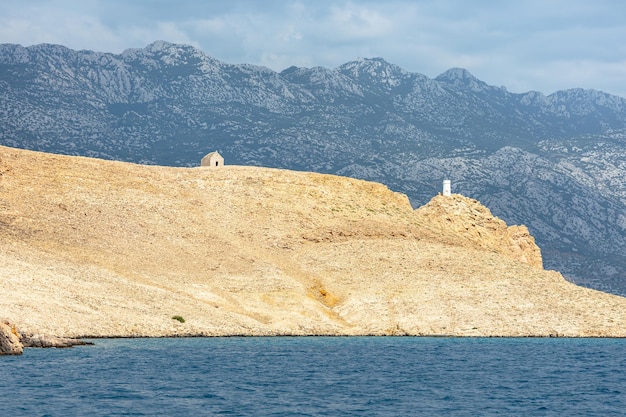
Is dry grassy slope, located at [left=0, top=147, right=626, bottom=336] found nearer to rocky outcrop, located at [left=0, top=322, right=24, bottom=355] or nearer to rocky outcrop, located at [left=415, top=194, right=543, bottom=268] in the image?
rocky outcrop, located at [left=415, top=194, right=543, bottom=268]

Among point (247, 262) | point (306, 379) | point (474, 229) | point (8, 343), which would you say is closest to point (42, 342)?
point (8, 343)

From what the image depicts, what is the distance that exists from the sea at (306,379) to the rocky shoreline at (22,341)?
4.22 ft

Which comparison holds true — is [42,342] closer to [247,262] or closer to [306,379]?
[306,379]

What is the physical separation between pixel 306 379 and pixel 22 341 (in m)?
26.1

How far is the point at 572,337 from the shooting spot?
342 feet

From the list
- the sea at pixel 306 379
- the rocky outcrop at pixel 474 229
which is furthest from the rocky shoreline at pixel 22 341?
the rocky outcrop at pixel 474 229

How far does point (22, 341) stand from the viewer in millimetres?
75812

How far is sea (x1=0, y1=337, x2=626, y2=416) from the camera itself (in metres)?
52.7

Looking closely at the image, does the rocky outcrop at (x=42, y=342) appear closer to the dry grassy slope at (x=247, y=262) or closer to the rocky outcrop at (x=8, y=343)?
the dry grassy slope at (x=247, y=262)

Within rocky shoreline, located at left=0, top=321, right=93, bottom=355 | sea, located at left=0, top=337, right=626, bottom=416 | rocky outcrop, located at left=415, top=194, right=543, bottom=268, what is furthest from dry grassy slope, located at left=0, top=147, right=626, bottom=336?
sea, located at left=0, top=337, right=626, bottom=416

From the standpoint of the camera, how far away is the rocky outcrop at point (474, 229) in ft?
465

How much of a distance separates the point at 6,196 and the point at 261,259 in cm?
3309

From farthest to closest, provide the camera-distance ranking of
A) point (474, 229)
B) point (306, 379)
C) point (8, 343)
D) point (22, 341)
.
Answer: point (474, 229)
point (22, 341)
point (8, 343)
point (306, 379)

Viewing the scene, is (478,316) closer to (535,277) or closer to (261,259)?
(535,277)
